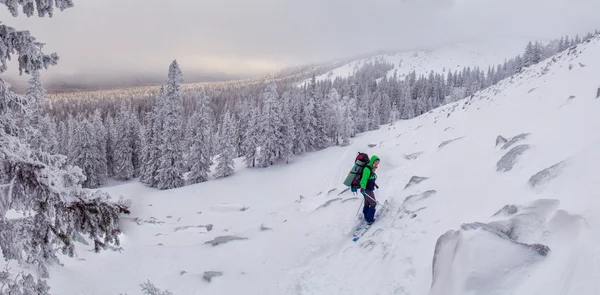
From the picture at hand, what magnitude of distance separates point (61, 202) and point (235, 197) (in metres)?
35.8

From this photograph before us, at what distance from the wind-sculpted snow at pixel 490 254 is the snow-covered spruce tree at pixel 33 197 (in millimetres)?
5741

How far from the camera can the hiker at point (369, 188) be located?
1155 centimetres

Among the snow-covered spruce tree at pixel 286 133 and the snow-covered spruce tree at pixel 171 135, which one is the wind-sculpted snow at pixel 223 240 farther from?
the snow-covered spruce tree at pixel 286 133

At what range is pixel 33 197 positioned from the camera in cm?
429

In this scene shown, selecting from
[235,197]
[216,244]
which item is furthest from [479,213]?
[235,197]

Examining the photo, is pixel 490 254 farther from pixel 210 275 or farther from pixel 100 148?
pixel 100 148

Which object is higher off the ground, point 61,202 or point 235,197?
point 61,202

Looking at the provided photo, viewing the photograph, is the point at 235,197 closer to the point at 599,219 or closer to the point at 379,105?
the point at 599,219

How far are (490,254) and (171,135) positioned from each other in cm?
4433

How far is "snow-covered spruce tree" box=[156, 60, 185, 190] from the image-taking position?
4303cm

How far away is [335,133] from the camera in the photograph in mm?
66750

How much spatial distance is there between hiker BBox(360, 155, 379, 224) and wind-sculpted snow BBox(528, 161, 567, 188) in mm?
4780

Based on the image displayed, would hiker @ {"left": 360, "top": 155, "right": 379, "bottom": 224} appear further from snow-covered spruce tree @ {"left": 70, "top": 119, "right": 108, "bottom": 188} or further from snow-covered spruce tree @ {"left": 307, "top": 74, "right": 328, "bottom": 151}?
snow-covered spruce tree @ {"left": 70, "top": 119, "right": 108, "bottom": 188}

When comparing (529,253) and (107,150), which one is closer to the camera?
(529,253)
